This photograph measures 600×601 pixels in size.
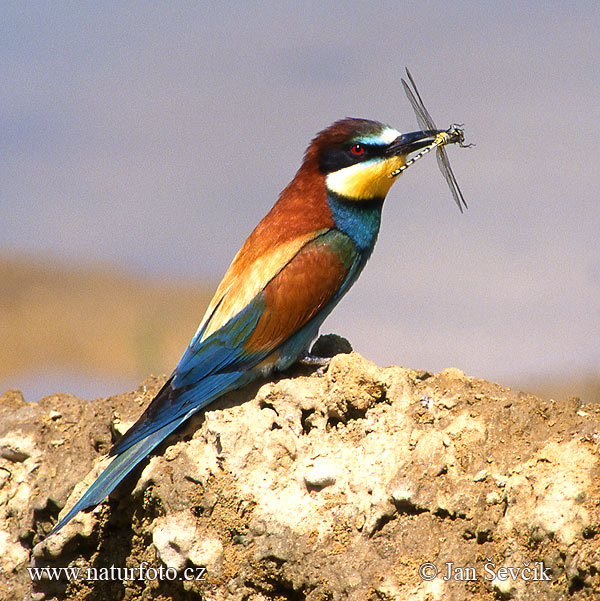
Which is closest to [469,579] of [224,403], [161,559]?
[161,559]

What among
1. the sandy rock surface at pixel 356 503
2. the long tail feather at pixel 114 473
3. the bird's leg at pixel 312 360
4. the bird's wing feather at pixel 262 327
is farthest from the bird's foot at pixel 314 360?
the long tail feather at pixel 114 473

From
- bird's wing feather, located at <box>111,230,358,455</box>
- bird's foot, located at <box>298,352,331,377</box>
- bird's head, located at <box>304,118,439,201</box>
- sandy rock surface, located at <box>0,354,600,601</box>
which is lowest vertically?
sandy rock surface, located at <box>0,354,600,601</box>

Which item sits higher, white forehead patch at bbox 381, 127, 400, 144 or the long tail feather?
white forehead patch at bbox 381, 127, 400, 144

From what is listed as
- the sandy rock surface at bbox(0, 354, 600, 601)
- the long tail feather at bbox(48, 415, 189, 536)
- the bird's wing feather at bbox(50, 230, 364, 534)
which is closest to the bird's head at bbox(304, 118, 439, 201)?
the bird's wing feather at bbox(50, 230, 364, 534)

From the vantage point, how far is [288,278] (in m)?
3.72

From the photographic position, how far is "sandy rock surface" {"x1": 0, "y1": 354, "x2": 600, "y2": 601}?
8.76 ft

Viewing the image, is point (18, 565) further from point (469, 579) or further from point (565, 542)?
point (565, 542)

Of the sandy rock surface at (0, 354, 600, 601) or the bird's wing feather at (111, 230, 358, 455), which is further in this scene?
the bird's wing feather at (111, 230, 358, 455)

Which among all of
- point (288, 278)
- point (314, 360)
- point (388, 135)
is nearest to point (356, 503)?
point (314, 360)

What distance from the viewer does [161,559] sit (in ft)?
9.91

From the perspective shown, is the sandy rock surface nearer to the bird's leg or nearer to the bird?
the bird

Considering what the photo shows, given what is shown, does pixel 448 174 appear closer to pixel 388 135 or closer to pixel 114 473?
pixel 388 135

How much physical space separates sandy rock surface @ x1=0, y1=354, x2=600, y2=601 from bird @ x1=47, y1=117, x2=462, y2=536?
122 mm

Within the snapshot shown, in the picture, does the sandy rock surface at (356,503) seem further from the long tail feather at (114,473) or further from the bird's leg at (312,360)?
the bird's leg at (312,360)
